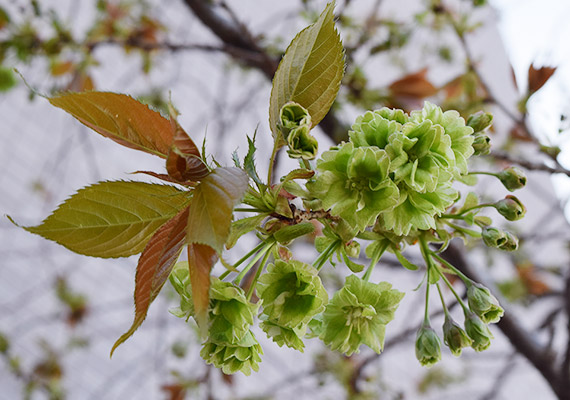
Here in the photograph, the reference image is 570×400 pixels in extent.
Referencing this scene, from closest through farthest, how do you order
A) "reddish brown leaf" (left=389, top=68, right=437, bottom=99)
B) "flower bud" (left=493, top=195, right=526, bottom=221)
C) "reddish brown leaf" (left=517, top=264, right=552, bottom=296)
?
"flower bud" (left=493, top=195, right=526, bottom=221) → "reddish brown leaf" (left=389, top=68, right=437, bottom=99) → "reddish brown leaf" (left=517, top=264, right=552, bottom=296)

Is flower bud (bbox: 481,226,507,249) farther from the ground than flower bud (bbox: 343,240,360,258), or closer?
closer

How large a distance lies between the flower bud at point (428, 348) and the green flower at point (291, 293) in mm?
97

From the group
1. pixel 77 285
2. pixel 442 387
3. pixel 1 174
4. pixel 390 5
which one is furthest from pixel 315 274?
pixel 390 5

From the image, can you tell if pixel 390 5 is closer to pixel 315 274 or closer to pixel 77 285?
pixel 77 285

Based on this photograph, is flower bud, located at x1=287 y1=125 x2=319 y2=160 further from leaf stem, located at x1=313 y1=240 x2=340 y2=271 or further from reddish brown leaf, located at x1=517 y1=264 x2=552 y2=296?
reddish brown leaf, located at x1=517 y1=264 x2=552 y2=296

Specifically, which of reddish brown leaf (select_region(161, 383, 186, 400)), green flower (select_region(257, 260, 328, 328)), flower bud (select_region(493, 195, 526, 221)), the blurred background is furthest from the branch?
reddish brown leaf (select_region(161, 383, 186, 400))

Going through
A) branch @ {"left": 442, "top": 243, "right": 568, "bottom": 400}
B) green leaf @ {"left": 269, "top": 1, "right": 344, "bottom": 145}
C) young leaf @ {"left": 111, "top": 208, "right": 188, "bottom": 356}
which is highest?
green leaf @ {"left": 269, "top": 1, "right": 344, "bottom": 145}

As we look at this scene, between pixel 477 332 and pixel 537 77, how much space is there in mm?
441

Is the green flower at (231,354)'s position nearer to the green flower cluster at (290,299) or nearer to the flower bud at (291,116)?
the green flower cluster at (290,299)

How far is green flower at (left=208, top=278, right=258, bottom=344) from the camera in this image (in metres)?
0.27

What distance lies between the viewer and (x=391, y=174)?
10.2 inches

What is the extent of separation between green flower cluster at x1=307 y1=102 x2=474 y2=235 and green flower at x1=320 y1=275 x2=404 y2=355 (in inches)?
1.8

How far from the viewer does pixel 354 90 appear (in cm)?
78

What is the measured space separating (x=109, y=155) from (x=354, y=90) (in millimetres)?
1399
